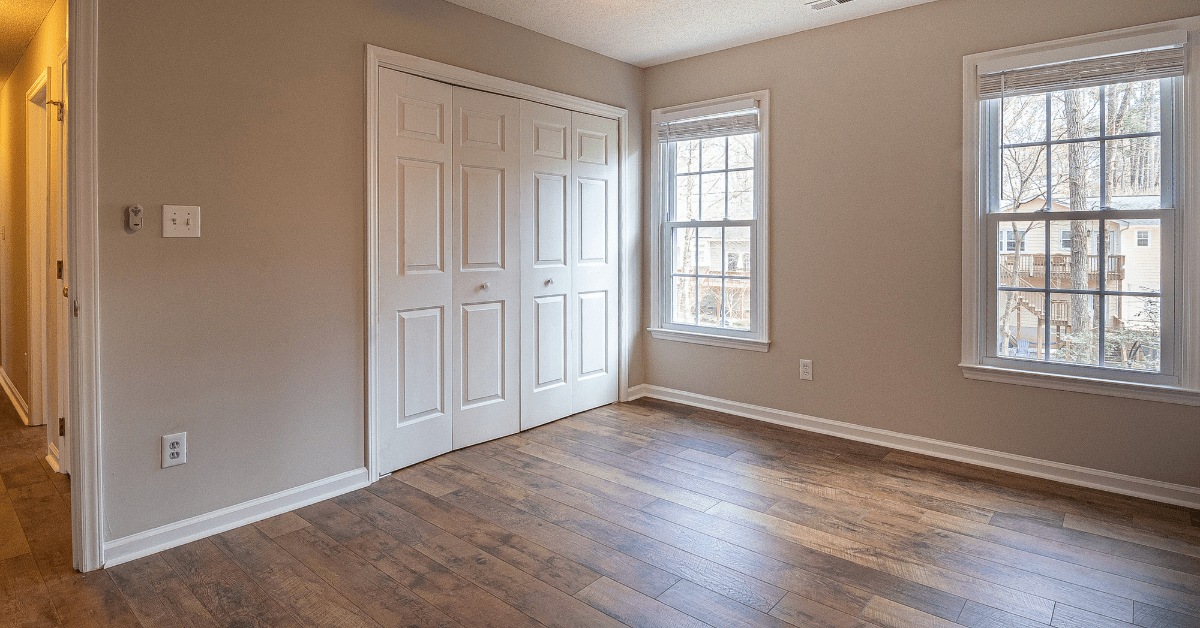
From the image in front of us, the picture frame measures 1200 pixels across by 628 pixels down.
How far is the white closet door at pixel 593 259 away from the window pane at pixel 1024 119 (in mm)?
2281

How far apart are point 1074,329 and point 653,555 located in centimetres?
234

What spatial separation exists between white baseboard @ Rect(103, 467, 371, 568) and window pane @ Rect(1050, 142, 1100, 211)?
3.54 m

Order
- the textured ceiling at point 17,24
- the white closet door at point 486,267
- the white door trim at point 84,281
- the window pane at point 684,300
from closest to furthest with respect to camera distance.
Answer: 1. the white door trim at point 84,281
2. the textured ceiling at point 17,24
3. the white closet door at point 486,267
4. the window pane at point 684,300

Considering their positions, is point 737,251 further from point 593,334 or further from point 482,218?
→ point 482,218

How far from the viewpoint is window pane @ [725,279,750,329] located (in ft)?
14.5

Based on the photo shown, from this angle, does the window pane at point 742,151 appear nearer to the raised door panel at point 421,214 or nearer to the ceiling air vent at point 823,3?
the ceiling air vent at point 823,3

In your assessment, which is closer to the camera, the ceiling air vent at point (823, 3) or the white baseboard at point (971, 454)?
the white baseboard at point (971, 454)

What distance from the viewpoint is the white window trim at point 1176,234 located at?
2900 millimetres

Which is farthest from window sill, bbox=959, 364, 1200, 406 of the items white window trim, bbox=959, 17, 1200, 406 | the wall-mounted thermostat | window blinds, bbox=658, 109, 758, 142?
the wall-mounted thermostat

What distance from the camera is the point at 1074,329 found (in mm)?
3240

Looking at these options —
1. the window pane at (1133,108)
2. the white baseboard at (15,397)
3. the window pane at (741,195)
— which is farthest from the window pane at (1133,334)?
the white baseboard at (15,397)

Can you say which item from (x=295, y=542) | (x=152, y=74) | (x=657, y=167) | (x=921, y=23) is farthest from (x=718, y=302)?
(x=152, y=74)

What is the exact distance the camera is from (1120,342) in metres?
3.13

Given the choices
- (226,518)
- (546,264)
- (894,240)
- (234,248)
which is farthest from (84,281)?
(894,240)
